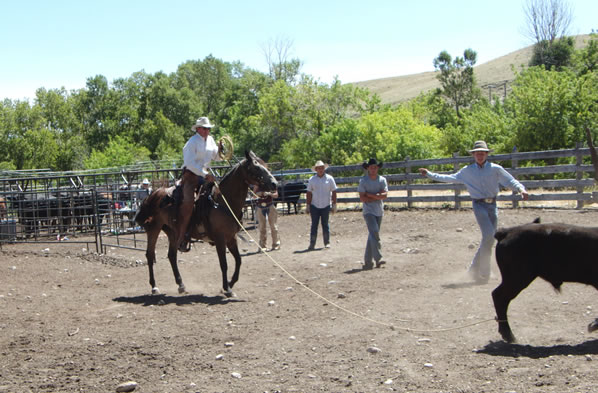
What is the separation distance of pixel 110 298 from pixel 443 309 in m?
4.97

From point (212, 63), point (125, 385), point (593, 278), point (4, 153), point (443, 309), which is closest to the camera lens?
point (125, 385)

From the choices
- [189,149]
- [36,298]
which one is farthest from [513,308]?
[36,298]

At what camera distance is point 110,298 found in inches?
374

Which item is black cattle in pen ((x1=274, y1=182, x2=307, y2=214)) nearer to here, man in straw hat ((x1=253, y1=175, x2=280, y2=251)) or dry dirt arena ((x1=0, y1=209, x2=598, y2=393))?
man in straw hat ((x1=253, y1=175, x2=280, y2=251))

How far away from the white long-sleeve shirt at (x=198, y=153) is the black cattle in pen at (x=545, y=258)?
4.93 metres

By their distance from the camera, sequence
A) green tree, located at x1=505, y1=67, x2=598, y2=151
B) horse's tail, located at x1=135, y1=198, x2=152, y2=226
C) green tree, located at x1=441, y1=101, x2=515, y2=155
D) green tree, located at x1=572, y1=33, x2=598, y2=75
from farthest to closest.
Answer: green tree, located at x1=572, y1=33, x2=598, y2=75 < green tree, located at x1=441, y1=101, x2=515, y2=155 < green tree, located at x1=505, y1=67, x2=598, y2=151 < horse's tail, located at x1=135, y1=198, x2=152, y2=226

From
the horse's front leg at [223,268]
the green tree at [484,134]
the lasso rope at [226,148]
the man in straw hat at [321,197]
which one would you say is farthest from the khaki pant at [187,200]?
the green tree at [484,134]

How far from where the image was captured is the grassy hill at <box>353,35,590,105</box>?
4161 inches

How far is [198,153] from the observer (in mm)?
9477

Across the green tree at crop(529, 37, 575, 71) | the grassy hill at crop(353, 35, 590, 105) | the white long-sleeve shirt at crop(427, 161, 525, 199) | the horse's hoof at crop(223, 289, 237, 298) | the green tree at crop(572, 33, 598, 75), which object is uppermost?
the grassy hill at crop(353, 35, 590, 105)

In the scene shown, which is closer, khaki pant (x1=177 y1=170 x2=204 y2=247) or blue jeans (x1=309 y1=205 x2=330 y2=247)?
khaki pant (x1=177 y1=170 x2=204 y2=247)

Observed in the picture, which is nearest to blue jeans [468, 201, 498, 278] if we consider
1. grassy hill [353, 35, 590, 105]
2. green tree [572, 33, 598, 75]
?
green tree [572, 33, 598, 75]

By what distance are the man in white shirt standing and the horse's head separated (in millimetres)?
594

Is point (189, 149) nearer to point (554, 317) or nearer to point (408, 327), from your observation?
point (408, 327)
